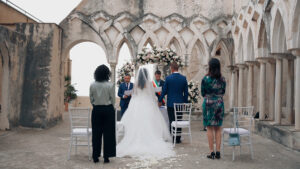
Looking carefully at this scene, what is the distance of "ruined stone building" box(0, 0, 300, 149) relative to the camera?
8266mm

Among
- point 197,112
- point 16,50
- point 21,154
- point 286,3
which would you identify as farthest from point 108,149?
point 197,112

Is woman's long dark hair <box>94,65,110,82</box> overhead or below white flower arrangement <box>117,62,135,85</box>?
below

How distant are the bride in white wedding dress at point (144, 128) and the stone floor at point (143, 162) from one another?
37cm

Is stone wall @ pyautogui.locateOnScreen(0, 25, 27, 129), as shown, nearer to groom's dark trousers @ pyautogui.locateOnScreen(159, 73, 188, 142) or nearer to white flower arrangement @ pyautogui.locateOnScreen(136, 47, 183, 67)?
white flower arrangement @ pyautogui.locateOnScreen(136, 47, 183, 67)

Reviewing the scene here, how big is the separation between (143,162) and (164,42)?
323 inches

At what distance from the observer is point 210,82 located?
210 inches

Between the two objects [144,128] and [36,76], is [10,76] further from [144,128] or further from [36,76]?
[144,128]

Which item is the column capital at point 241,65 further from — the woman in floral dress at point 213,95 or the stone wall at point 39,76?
the stone wall at point 39,76

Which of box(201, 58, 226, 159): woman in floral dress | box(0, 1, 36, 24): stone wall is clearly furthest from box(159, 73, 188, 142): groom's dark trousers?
box(0, 1, 36, 24): stone wall

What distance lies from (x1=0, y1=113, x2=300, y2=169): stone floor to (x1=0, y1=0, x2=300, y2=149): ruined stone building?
807mm

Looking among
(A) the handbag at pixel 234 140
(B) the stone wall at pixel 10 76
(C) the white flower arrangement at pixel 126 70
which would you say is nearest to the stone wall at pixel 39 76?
(B) the stone wall at pixel 10 76

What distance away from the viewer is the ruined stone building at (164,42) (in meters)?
8.27

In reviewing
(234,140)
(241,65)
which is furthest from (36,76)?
(234,140)

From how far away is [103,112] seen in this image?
5.14 metres
